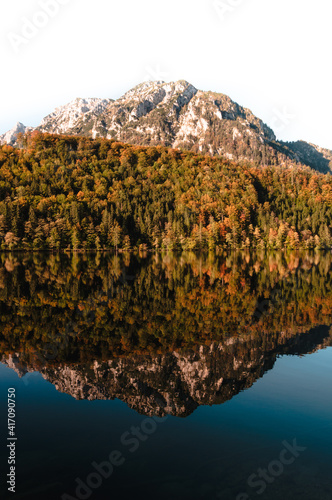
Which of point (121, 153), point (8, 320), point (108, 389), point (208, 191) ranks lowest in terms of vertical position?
point (8, 320)

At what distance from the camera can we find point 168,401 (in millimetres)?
11555

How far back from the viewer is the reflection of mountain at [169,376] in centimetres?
1172

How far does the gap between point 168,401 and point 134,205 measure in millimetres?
156646

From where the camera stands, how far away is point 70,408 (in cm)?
1124

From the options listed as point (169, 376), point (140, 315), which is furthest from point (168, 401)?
point (140, 315)

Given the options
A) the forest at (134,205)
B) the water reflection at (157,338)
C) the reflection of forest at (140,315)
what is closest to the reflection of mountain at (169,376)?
the water reflection at (157,338)

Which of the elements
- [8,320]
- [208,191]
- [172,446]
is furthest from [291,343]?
[208,191]

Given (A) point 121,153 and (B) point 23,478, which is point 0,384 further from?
(A) point 121,153

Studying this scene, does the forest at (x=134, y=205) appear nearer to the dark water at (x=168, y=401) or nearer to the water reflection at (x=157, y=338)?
the water reflection at (x=157, y=338)

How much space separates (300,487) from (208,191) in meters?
169

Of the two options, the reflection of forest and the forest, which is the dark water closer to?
the reflection of forest

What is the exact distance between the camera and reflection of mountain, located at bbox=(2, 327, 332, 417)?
38.4ft

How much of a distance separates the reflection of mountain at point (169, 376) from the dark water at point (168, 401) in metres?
0.05

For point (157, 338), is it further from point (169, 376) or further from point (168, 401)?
point (168, 401)
